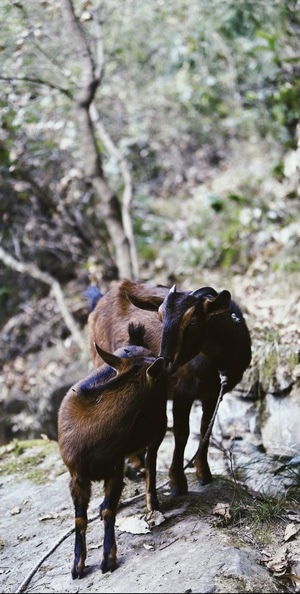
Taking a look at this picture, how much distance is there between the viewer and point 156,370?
3551 mm

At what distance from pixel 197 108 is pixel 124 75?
6.19 ft

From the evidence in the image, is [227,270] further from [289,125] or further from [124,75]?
[124,75]

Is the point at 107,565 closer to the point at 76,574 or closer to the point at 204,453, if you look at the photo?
the point at 76,574

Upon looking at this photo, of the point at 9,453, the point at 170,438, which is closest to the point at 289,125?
the point at 170,438

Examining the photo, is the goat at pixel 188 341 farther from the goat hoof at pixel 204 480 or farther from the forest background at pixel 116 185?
the forest background at pixel 116 185

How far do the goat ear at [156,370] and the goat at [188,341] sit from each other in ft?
0.42

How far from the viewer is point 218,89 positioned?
14.4 metres

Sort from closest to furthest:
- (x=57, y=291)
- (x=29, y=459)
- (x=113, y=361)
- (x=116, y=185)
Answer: (x=113, y=361), (x=29, y=459), (x=57, y=291), (x=116, y=185)

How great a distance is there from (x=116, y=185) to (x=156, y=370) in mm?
9558

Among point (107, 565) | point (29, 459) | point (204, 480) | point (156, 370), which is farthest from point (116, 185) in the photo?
point (107, 565)

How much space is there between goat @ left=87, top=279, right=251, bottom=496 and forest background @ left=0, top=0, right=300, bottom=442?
67.2 inches

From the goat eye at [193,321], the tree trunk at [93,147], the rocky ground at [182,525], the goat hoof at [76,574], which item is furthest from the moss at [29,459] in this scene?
the tree trunk at [93,147]

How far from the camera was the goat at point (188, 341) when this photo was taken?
150 inches

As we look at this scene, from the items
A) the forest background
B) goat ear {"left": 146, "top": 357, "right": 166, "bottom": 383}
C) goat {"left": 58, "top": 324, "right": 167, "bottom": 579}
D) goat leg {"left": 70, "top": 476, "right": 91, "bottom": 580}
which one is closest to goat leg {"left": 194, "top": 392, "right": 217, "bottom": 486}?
goat {"left": 58, "top": 324, "right": 167, "bottom": 579}
